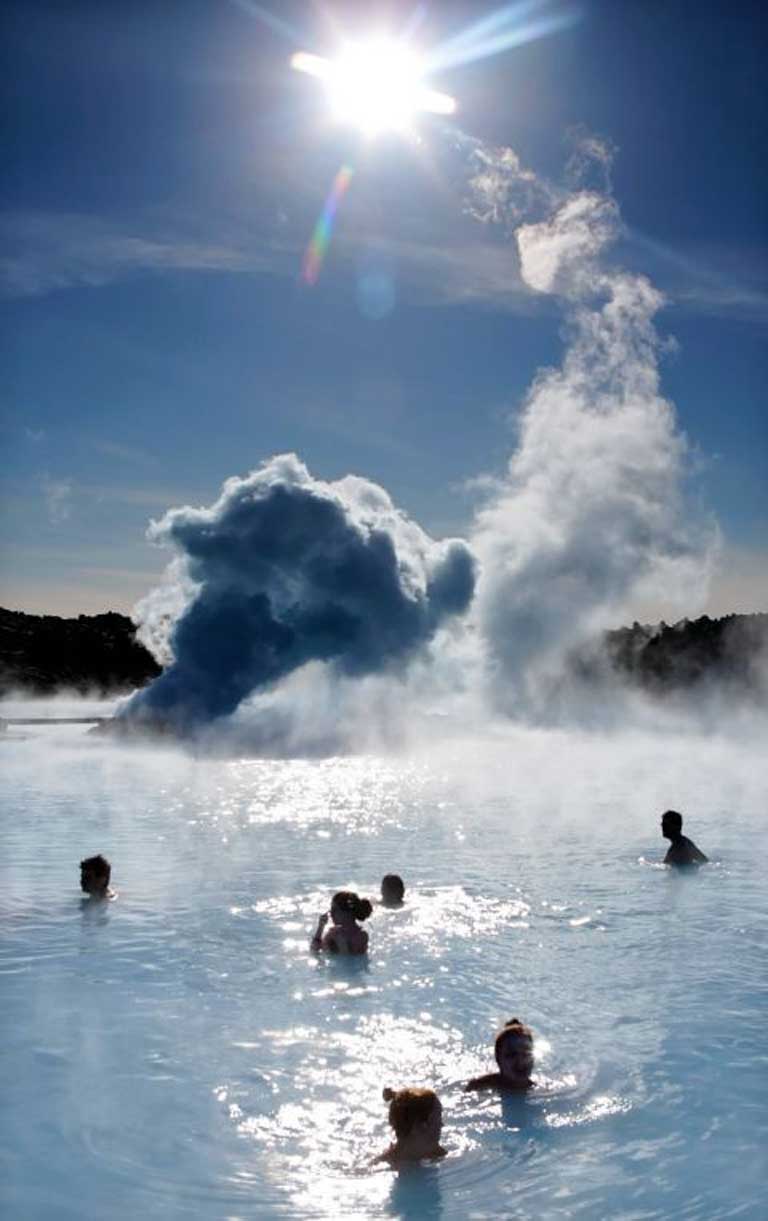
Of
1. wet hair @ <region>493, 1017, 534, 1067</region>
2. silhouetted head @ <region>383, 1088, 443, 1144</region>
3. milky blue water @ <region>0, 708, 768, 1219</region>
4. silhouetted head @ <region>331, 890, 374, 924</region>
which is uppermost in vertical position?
silhouetted head @ <region>331, 890, 374, 924</region>

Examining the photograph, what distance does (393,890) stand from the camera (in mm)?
12547

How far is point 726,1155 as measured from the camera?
5.98 m

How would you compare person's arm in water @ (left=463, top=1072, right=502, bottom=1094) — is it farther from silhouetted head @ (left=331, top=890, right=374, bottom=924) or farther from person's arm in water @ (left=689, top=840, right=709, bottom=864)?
person's arm in water @ (left=689, top=840, right=709, bottom=864)

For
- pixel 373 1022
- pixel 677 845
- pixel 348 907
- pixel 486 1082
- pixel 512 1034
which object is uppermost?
pixel 677 845

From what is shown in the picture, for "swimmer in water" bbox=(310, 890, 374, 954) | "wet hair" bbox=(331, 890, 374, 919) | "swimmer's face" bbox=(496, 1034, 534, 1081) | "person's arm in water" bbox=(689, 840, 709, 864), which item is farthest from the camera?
"person's arm in water" bbox=(689, 840, 709, 864)

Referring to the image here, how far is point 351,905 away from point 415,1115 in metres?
4.62

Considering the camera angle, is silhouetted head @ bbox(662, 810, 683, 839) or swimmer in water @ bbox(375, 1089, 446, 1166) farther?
silhouetted head @ bbox(662, 810, 683, 839)

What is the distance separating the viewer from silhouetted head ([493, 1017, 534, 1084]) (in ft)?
22.1

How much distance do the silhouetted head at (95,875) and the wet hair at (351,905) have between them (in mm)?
3584

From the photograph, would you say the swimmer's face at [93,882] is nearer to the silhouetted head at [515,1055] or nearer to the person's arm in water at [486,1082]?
the person's arm in water at [486,1082]

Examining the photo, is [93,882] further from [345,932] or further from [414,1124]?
[414,1124]

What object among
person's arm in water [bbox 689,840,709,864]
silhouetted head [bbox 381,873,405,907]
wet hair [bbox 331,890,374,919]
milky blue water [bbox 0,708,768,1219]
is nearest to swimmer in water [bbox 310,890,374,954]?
wet hair [bbox 331,890,374,919]

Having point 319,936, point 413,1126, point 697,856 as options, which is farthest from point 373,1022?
point 697,856

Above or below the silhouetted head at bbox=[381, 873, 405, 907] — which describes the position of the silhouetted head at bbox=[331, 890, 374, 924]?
above
